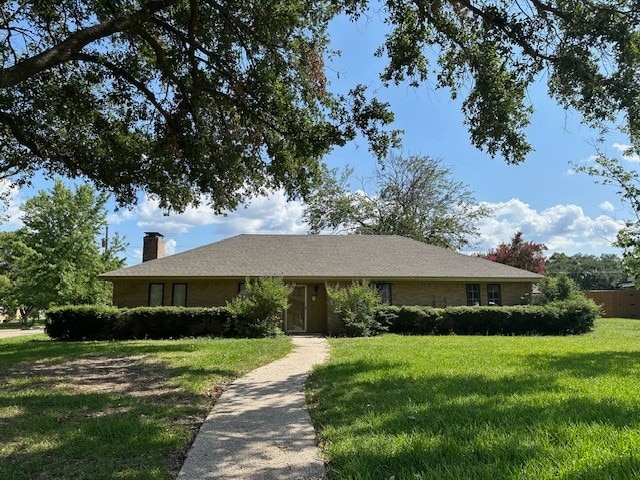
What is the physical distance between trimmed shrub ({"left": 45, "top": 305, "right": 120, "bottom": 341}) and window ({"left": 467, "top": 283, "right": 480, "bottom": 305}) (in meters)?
15.2

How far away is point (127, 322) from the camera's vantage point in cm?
1920

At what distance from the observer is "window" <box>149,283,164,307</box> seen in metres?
22.2

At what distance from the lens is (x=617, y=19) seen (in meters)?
7.72

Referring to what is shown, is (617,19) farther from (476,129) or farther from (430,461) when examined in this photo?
(430,461)

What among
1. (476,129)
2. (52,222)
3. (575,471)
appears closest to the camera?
(575,471)

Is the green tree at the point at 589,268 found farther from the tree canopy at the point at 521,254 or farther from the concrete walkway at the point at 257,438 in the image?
the concrete walkway at the point at 257,438

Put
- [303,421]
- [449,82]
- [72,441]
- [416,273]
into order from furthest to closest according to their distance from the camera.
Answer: [416,273]
[449,82]
[303,421]
[72,441]

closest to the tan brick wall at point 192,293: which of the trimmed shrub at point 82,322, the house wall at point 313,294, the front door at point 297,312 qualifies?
the house wall at point 313,294

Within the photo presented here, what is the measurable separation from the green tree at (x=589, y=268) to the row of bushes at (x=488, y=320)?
2527 inches

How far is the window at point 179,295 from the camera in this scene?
22.2 meters

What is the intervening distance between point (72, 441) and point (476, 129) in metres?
8.60

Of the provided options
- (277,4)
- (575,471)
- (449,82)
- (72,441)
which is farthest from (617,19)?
(72,441)

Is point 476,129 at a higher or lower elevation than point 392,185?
lower

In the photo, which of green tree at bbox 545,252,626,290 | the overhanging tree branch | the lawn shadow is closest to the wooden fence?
the lawn shadow
